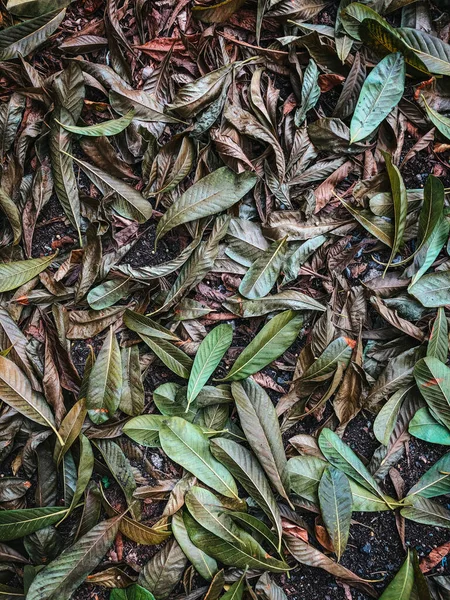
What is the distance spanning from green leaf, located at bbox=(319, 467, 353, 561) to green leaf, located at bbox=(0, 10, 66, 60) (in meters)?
1.11

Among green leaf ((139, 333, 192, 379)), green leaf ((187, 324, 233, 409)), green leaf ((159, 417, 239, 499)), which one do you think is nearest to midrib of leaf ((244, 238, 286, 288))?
green leaf ((187, 324, 233, 409))

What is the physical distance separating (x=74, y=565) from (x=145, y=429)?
293 mm

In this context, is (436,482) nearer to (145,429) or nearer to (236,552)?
(236,552)

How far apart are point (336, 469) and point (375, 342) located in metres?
0.28

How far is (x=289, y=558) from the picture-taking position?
107cm

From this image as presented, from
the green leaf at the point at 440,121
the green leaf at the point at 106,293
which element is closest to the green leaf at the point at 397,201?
the green leaf at the point at 440,121

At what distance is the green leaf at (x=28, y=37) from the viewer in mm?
1115

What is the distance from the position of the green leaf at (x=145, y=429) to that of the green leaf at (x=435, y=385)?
0.54m

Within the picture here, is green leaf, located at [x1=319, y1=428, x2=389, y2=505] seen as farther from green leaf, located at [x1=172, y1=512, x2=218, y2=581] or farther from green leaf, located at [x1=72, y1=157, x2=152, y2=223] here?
green leaf, located at [x1=72, y1=157, x2=152, y2=223]

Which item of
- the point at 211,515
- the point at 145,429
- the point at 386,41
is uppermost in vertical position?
the point at 386,41

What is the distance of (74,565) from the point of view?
1.01 meters

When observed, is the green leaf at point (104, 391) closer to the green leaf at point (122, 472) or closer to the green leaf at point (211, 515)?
the green leaf at point (122, 472)

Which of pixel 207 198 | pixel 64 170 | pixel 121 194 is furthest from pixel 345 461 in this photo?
pixel 64 170

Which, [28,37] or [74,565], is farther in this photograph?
[28,37]
